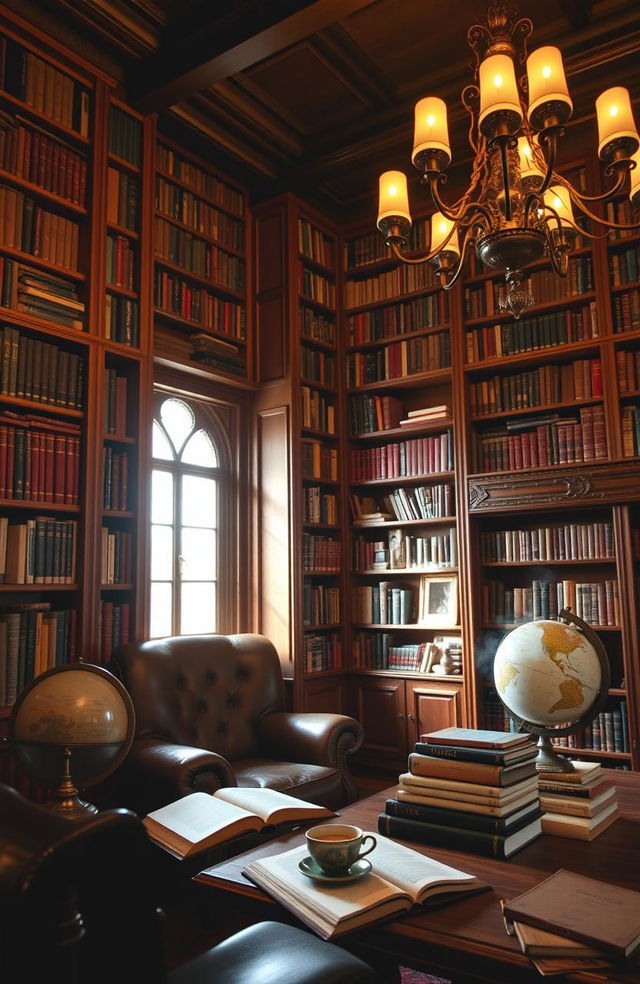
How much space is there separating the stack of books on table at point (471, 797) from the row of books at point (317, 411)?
10.1 ft

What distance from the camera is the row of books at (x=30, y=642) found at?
2.98 m

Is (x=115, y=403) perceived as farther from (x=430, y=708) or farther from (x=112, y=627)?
(x=430, y=708)

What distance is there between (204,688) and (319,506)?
156cm

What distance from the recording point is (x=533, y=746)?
5.95 feet

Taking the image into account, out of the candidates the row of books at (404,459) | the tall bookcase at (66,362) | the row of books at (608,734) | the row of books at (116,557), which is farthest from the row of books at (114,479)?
the row of books at (608,734)

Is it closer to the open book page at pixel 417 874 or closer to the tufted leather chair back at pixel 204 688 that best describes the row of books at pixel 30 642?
the tufted leather chair back at pixel 204 688

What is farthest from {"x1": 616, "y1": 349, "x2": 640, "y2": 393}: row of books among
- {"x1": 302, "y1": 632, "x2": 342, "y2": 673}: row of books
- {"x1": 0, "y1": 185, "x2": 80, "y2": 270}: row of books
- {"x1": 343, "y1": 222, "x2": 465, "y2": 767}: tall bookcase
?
{"x1": 0, "y1": 185, "x2": 80, "y2": 270}: row of books

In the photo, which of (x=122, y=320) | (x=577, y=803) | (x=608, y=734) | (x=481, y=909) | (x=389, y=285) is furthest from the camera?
(x=389, y=285)

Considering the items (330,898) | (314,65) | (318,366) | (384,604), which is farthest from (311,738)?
(314,65)

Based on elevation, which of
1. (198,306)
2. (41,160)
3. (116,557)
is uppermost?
(41,160)

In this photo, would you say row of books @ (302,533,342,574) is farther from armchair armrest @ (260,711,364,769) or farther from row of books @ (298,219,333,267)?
row of books @ (298,219,333,267)

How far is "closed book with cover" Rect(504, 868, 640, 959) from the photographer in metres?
1.14

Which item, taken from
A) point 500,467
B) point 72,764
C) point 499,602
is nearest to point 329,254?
point 500,467

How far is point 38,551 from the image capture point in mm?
3150
